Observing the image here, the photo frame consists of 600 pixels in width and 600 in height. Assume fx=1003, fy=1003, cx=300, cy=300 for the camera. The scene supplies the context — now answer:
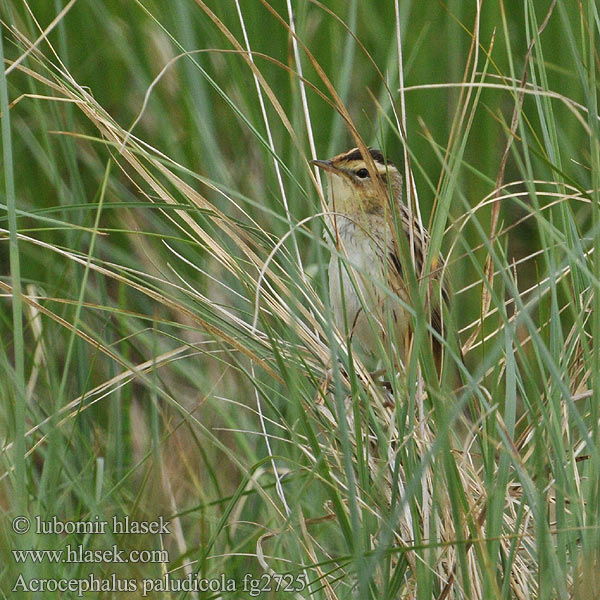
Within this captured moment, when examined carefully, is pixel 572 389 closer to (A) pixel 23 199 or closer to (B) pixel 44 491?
(B) pixel 44 491

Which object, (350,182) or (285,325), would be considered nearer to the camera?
(285,325)

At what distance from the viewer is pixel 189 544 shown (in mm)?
2879

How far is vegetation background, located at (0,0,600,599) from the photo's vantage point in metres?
2.07

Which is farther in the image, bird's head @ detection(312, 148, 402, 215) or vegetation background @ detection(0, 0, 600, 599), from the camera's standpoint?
bird's head @ detection(312, 148, 402, 215)

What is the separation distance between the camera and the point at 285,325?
110 inches

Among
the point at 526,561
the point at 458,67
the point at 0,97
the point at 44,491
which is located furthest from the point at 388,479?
the point at 458,67

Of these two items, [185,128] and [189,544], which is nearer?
[189,544]

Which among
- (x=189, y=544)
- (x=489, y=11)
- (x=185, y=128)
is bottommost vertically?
(x=189, y=544)

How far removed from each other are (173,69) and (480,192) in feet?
4.78

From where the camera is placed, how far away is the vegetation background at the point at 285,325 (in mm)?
2068

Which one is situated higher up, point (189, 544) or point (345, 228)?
point (345, 228)

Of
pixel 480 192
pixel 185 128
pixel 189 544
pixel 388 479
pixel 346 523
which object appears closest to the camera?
pixel 346 523

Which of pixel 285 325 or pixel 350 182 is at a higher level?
pixel 350 182

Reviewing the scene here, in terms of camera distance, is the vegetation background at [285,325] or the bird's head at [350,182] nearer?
the vegetation background at [285,325]
